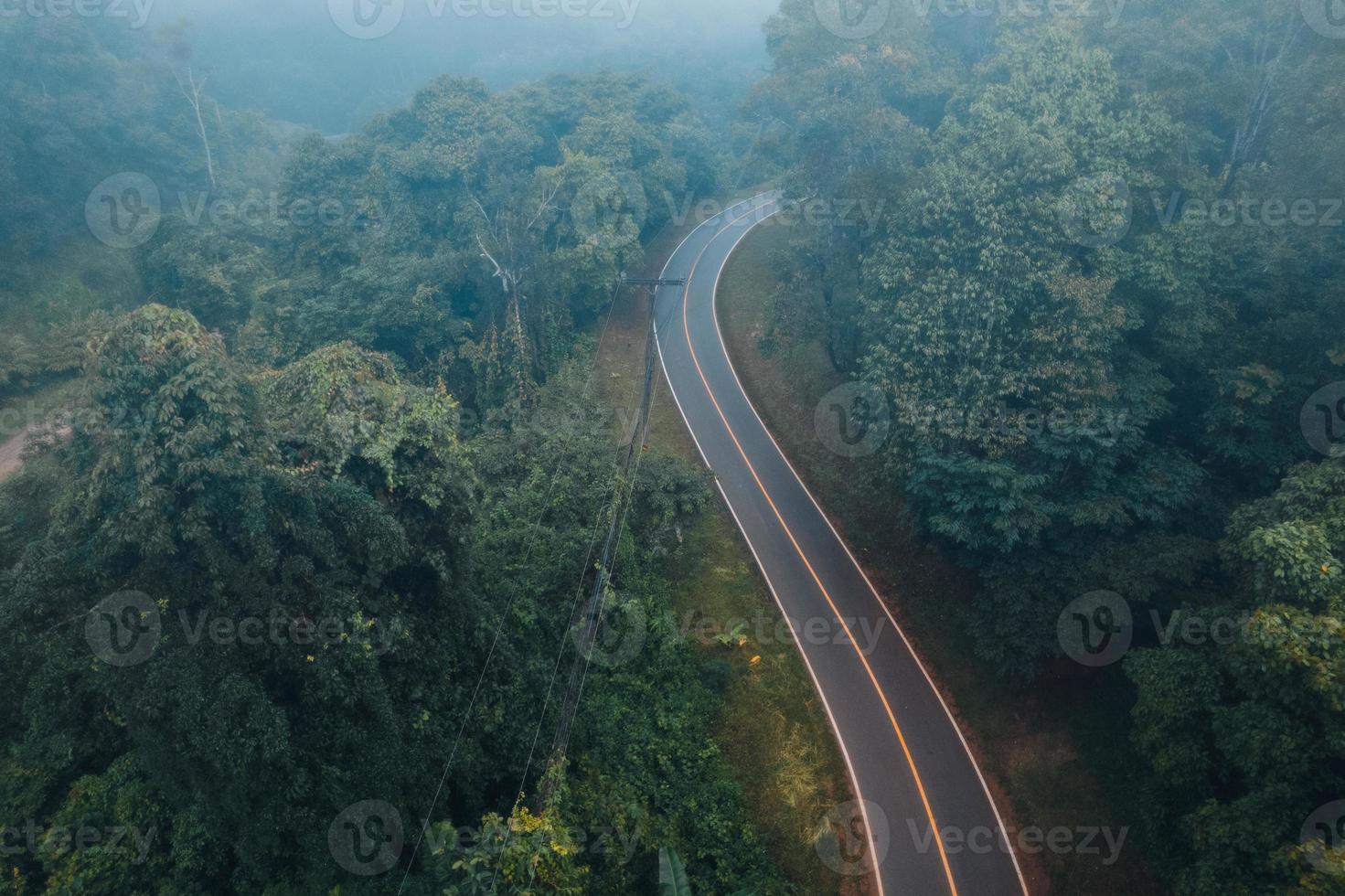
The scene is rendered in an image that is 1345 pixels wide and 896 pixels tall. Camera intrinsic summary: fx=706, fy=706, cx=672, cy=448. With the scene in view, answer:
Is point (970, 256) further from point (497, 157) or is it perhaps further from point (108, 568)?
point (497, 157)

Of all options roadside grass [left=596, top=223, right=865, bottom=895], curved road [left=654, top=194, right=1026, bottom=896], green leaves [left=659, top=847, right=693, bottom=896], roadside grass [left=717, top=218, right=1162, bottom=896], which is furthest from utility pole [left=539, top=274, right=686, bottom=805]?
roadside grass [left=717, top=218, right=1162, bottom=896]

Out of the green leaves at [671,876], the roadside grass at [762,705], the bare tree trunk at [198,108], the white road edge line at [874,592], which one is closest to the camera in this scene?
the green leaves at [671,876]

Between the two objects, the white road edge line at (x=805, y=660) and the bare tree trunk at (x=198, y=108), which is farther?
the bare tree trunk at (x=198, y=108)

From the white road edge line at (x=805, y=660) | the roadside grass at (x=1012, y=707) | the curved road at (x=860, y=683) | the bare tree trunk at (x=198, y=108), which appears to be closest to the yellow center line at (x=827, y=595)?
the curved road at (x=860, y=683)

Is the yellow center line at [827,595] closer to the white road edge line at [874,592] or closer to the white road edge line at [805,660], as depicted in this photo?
the white road edge line at [805,660]

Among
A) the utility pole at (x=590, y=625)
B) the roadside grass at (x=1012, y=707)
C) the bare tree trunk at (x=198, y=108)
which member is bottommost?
the roadside grass at (x=1012, y=707)

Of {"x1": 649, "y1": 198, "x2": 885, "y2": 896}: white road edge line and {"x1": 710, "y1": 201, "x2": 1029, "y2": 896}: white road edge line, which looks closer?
{"x1": 649, "y1": 198, "x2": 885, "y2": 896}: white road edge line

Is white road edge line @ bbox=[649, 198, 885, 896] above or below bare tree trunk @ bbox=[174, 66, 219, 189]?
below

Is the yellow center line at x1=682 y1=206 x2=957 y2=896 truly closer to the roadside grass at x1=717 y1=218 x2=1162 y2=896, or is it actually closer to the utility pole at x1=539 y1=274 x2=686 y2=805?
the roadside grass at x1=717 y1=218 x2=1162 y2=896
